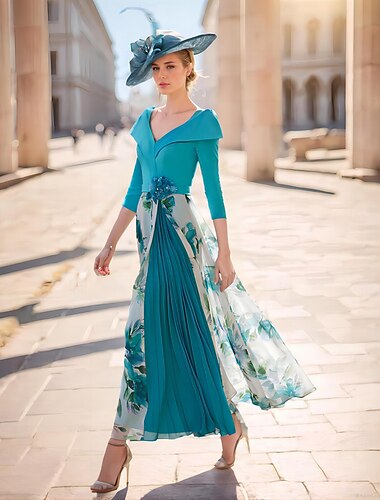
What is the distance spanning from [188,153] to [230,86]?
1274 inches

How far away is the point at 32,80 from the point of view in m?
22.0

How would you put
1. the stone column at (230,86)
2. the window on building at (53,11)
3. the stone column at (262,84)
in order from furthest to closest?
the window on building at (53,11), the stone column at (230,86), the stone column at (262,84)

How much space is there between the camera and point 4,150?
19109 millimetres

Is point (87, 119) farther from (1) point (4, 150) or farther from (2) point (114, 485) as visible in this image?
(2) point (114, 485)

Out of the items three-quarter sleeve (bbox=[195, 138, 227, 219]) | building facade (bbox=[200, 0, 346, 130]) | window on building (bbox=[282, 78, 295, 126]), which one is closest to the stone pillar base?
three-quarter sleeve (bbox=[195, 138, 227, 219])

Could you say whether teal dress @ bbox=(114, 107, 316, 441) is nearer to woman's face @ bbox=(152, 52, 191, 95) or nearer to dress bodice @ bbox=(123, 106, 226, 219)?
dress bodice @ bbox=(123, 106, 226, 219)

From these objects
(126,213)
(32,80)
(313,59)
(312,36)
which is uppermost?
(312,36)

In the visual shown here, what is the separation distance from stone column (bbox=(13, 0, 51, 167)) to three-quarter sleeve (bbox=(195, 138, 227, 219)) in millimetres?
20052

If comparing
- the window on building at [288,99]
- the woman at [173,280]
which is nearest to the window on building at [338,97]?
the window on building at [288,99]

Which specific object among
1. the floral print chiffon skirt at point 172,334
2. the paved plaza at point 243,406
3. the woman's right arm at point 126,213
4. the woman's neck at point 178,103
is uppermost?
the woman's neck at point 178,103

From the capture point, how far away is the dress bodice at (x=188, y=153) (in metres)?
2.90

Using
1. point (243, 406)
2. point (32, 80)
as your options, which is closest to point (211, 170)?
point (243, 406)

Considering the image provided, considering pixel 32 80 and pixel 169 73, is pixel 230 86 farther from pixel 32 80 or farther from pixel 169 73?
pixel 169 73

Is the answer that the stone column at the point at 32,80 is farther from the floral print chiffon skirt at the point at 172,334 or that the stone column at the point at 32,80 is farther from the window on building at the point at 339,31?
the window on building at the point at 339,31
